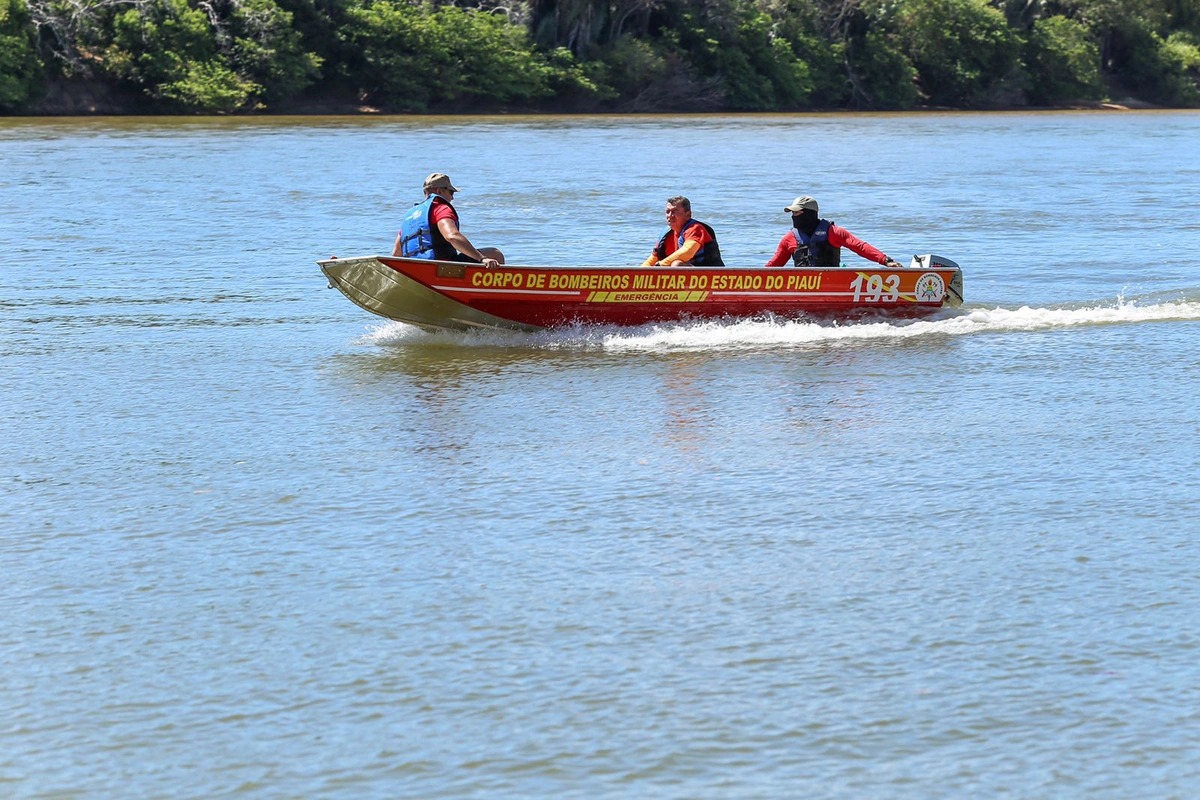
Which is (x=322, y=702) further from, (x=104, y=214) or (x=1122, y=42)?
(x=1122, y=42)

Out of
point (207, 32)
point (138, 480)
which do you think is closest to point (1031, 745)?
point (138, 480)

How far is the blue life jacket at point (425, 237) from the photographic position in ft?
46.6

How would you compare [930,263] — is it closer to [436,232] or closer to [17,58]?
[436,232]

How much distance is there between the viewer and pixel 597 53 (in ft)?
220

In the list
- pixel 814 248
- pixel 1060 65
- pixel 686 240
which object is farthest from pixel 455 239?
pixel 1060 65

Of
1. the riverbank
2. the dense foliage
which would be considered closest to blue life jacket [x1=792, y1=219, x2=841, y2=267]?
the dense foliage

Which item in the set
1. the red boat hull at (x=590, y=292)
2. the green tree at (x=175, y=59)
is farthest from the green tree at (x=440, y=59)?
the red boat hull at (x=590, y=292)

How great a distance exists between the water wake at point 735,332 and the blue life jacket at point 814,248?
54 cm

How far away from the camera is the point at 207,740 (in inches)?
239

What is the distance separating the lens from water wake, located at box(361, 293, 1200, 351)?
14633mm

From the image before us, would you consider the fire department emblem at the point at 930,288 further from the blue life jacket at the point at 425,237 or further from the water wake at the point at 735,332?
the blue life jacket at the point at 425,237

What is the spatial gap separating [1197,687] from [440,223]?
8.69 m

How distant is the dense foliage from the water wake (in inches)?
1697

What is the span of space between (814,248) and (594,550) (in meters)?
7.49
